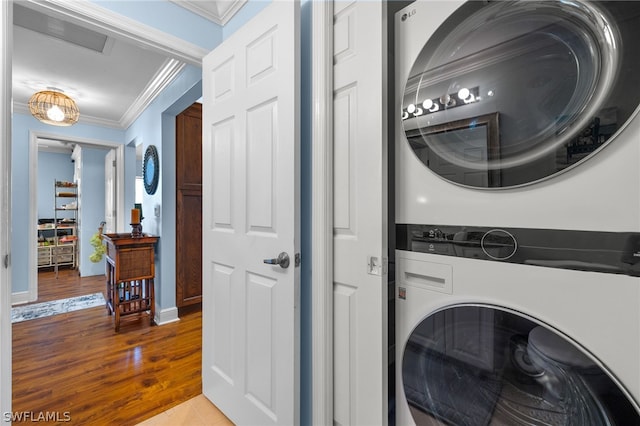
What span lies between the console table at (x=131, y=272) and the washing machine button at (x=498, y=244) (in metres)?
2.99

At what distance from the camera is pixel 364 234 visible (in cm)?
104

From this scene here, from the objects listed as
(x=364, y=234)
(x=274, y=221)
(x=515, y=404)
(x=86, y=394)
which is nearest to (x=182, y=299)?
(x=86, y=394)

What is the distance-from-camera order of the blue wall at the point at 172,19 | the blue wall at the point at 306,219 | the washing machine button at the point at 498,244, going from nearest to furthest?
the washing machine button at the point at 498,244, the blue wall at the point at 306,219, the blue wall at the point at 172,19

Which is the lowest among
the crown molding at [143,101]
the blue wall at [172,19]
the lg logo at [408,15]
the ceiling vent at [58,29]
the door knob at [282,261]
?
the door knob at [282,261]

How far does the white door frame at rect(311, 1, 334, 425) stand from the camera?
114cm

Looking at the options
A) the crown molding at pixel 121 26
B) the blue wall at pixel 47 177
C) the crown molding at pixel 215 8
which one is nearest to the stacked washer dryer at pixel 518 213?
the crown molding at pixel 215 8

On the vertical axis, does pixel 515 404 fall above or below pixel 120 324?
above

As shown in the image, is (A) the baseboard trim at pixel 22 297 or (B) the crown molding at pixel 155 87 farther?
(A) the baseboard trim at pixel 22 297

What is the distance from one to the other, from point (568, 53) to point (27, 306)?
5.03m

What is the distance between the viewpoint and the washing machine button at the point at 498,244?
29.4 inches

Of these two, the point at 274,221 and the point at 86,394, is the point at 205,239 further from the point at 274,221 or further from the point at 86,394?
the point at 86,394

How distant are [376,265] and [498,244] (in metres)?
0.38

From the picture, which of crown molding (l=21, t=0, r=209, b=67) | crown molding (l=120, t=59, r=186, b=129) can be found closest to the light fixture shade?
crown molding (l=120, t=59, r=186, b=129)

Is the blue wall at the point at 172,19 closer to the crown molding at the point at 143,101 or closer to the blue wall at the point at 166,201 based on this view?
the crown molding at the point at 143,101
